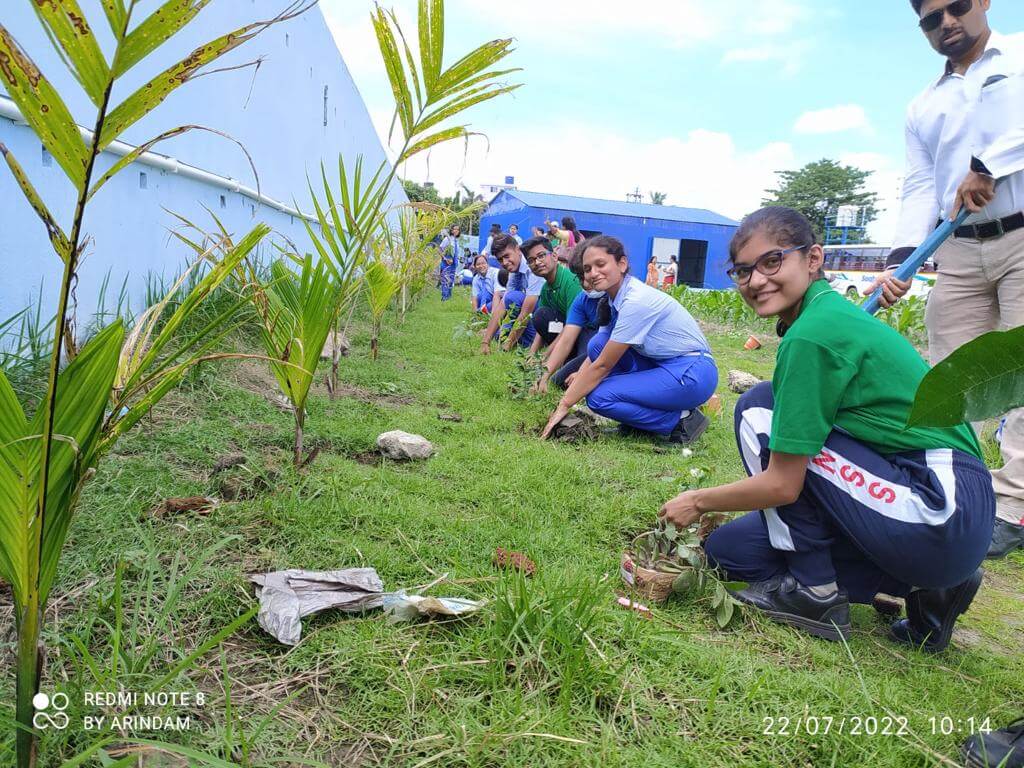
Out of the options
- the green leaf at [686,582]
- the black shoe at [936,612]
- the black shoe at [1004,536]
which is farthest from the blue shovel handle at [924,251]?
the green leaf at [686,582]

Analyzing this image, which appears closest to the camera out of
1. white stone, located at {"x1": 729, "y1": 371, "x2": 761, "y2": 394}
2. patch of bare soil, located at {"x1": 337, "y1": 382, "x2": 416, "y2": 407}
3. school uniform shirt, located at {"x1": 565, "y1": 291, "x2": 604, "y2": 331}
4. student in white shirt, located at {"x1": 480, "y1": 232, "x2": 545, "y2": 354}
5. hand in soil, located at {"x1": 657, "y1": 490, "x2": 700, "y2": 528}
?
hand in soil, located at {"x1": 657, "y1": 490, "x2": 700, "y2": 528}

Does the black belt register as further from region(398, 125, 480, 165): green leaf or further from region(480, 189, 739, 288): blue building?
region(480, 189, 739, 288): blue building

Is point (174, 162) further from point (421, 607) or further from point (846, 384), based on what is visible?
point (846, 384)

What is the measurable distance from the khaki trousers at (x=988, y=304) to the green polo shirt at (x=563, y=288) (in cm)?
283

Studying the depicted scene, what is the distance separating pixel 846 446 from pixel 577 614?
81cm

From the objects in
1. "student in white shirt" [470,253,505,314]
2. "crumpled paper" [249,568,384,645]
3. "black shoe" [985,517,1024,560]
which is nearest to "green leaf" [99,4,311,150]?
"crumpled paper" [249,568,384,645]

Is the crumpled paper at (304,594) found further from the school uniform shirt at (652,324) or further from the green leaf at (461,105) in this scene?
the school uniform shirt at (652,324)

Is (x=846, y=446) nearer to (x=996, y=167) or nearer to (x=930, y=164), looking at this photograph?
(x=996, y=167)

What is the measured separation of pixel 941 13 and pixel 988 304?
3.17 feet

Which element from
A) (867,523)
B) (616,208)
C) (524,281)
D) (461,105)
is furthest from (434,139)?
(616,208)

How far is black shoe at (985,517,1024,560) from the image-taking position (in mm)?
2100

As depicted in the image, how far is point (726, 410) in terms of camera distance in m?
4.39

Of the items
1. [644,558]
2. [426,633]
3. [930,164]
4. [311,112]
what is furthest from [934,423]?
[311,112]

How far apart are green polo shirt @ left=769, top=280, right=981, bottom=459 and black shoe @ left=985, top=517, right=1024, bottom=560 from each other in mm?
672
